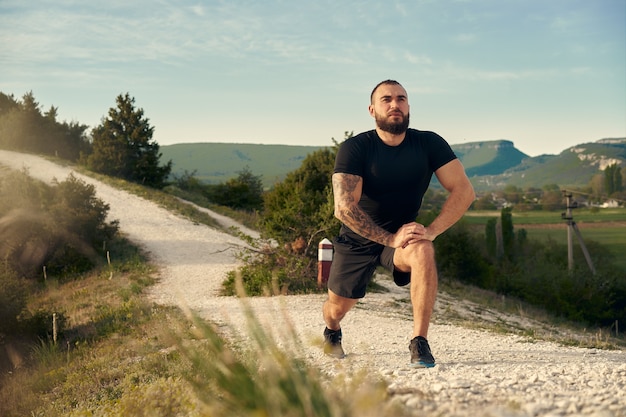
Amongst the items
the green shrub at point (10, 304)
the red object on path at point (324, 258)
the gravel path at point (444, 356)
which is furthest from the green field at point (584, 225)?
the green shrub at point (10, 304)

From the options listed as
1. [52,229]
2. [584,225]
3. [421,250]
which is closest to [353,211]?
[421,250]

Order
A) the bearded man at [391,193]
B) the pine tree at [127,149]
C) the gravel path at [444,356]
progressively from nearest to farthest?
the gravel path at [444,356] → the bearded man at [391,193] → the pine tree at [127,149]

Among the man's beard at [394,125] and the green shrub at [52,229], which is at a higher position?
the man's beard at [394,125]

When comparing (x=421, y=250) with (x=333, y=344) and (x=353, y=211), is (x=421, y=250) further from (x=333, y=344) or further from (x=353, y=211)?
(x=333, y=344)

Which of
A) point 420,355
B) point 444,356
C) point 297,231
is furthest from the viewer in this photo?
point 297,231

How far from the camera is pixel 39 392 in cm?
801

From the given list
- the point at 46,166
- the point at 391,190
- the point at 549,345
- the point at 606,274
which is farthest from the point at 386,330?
the point at 46,166

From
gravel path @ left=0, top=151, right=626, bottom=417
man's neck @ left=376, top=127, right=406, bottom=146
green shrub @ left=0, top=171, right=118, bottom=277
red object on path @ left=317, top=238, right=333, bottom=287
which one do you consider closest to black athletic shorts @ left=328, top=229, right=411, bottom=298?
gravel path @ left=0, top=151, right=626, bottom=417

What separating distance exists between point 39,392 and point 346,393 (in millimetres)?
6397

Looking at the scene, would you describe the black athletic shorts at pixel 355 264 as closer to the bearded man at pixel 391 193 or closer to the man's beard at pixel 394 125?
the bearded man at pixel 391 193

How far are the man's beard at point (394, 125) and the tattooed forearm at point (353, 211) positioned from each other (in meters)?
0.52

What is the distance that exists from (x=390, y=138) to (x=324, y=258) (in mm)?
7709

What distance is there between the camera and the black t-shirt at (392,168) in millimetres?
5363

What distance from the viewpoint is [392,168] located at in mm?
5363
